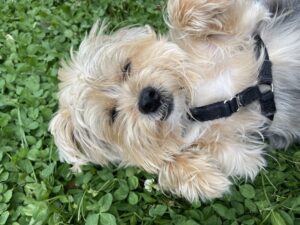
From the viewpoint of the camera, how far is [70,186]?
134 inches

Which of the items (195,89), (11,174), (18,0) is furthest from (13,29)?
(195,89)

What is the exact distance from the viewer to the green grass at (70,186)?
3088mm

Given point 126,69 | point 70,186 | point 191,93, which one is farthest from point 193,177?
point 70,186

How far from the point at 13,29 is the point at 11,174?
1.63 m

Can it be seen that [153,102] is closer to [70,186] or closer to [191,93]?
[191,93]

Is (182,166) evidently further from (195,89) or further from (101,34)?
(101,34)

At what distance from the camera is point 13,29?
463cm

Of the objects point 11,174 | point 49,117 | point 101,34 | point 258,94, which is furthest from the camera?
point 49,117

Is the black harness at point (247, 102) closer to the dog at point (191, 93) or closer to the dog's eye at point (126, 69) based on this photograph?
the dog at point (191, 93)

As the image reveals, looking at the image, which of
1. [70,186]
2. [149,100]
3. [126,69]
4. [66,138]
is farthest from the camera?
[70,186]

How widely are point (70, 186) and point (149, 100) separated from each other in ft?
2.99

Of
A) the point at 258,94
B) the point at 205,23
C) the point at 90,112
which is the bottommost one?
the point at 90,112

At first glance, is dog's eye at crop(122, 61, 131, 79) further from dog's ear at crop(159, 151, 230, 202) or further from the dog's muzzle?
dog's ear at crop(159, 151, 230, 202)

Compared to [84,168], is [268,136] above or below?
above
